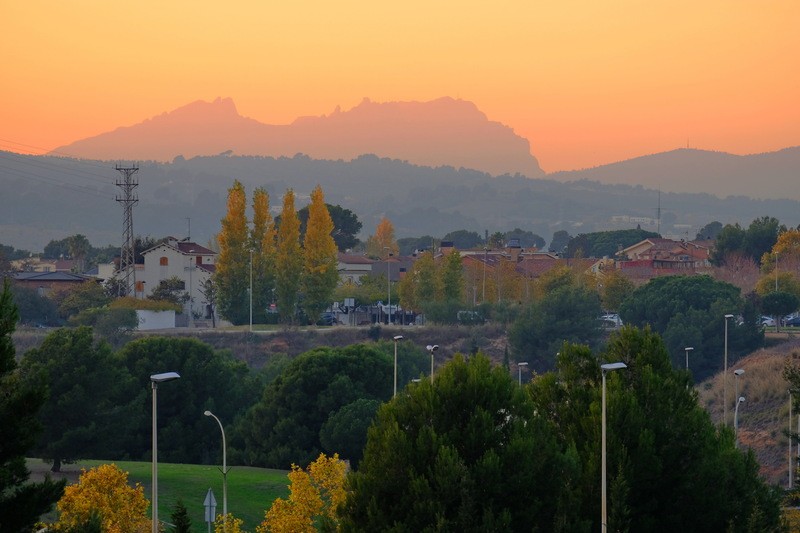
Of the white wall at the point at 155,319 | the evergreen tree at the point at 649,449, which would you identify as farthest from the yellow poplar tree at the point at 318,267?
the evergreen tree at the point at 649,449

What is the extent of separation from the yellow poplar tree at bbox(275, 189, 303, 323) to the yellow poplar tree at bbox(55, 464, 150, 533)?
57513mm

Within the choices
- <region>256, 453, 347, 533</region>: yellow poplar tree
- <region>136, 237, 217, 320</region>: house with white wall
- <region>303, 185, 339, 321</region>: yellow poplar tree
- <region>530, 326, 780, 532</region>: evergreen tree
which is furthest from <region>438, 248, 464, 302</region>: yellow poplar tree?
<region>530, 326, 780, 532</region>: evergreen tree

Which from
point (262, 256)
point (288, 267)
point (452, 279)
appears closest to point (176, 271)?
point (262, 256)

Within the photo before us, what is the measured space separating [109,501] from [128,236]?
2530 inches

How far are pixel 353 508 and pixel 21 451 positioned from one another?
253 inches

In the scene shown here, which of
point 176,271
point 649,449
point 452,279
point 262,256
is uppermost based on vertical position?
point 262,256

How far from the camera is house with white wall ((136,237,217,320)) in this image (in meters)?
99.2

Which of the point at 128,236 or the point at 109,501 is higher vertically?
the point at 128,236

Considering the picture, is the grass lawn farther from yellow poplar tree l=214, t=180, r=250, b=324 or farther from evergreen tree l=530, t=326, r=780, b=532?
yellow poplar tree l=214, t=180, r=250, b=324

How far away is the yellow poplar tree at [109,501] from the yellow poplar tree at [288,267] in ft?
189

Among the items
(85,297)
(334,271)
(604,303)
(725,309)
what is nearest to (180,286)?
(85,297)

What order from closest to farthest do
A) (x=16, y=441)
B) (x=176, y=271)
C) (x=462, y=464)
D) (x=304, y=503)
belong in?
(x=16, y=441) → (x=462, y=464) → (x=304, y=503) → (x=176, y=271)

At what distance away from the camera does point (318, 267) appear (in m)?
89.4

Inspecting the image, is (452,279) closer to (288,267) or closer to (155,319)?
(288,267)
